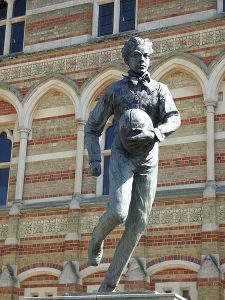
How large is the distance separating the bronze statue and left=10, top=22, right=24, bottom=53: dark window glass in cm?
1012

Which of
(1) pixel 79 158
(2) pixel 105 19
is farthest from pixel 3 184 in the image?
(2) pixel 105 19

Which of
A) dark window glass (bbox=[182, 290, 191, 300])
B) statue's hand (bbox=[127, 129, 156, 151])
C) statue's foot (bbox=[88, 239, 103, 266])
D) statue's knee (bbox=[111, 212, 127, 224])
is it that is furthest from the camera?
dark window glass (bbox=[182, 290, 191, 300])

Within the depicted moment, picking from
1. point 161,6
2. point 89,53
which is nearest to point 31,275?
point 89,53

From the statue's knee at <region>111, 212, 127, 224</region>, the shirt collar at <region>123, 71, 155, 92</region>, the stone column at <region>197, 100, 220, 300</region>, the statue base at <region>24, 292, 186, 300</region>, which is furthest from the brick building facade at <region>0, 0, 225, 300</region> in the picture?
the statue base at <region>24, 292, 186, 300</region>

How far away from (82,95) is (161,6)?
2462mm

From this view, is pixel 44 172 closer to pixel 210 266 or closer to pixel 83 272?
pixel 83 272

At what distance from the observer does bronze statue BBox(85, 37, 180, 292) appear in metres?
4.98

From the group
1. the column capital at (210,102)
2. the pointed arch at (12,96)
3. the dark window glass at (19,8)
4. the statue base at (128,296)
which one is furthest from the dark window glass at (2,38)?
the statue base at (128,296)

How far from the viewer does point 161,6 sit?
1351 centimetres

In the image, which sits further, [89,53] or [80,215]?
[89,53]

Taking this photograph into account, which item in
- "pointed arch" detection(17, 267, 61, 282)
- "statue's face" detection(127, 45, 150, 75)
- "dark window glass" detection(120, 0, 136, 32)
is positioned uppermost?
"dark window glass" detection(120, 0, 136, 32)

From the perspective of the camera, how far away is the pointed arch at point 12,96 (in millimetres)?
14195

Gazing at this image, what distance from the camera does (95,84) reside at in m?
13.5

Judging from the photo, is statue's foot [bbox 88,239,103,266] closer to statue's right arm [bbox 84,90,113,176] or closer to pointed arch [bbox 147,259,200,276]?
statue's right arm [bbox 84,90,113,176]
